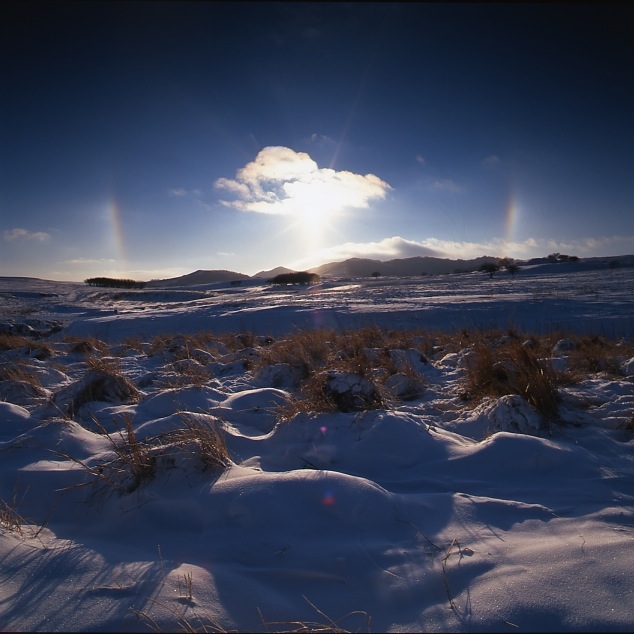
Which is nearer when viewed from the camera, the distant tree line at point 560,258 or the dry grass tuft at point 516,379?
the dry grass tuft at point 516,379

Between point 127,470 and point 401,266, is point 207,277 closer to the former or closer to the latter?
point 401,266

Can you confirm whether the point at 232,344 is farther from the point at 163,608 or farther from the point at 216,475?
the point at 163,608

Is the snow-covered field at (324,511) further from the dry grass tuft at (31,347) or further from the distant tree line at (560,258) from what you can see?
the distant tree line at (560,258)

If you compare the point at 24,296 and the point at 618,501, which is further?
the point at 24,296

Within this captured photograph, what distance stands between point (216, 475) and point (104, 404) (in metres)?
2.24

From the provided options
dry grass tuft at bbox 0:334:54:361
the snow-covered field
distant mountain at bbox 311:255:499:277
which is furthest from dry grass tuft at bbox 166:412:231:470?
distant mountain at bbox 311:255:499:277

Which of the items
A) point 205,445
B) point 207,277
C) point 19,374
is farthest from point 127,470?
point 207,277

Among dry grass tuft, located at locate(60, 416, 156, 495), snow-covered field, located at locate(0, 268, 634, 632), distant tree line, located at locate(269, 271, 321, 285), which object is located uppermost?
distant tree line, located at locate(269, 271, 321, 285)

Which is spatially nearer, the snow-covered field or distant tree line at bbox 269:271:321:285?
the snow-covered field

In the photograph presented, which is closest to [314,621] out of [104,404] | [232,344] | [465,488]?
[465,488]

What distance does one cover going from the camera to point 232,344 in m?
8.16

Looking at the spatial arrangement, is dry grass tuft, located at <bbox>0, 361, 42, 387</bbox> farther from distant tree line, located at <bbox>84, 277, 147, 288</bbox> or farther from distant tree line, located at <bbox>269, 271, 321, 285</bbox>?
distant tree line, located at <bbox>84, 277, 147, 288</bbox>

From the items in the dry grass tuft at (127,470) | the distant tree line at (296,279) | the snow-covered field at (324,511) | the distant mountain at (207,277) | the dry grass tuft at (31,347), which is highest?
the distant mountain at (207,277)

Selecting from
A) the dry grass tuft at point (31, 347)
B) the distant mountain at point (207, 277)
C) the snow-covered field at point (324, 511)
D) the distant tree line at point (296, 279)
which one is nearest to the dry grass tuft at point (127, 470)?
the snow-covered field at point (324, 511)
